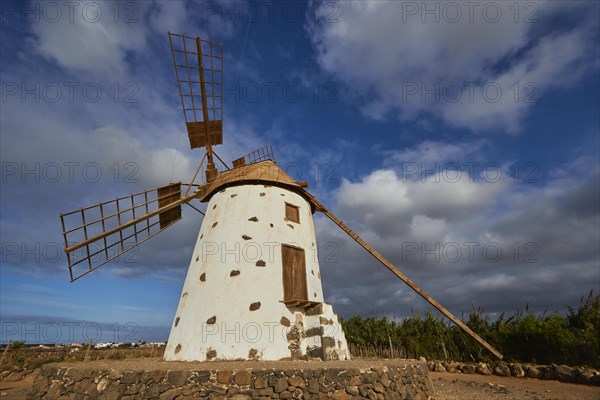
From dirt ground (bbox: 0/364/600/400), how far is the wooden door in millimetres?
3817

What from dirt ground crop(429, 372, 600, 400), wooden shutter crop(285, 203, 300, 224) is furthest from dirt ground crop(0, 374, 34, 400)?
dirt ground crop(429, 372, 600, 400)

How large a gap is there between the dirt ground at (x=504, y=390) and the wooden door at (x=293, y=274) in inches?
150

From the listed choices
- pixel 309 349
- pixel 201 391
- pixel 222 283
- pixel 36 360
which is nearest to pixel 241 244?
pixel 222 283

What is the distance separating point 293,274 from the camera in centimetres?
882

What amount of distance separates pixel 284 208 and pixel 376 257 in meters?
3.58

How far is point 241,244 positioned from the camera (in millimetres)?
8680

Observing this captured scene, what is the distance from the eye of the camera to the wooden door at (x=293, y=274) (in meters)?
8.51

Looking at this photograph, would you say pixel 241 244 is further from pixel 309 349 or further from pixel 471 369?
pixel 471 369

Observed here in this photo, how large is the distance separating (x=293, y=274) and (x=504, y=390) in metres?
6.32

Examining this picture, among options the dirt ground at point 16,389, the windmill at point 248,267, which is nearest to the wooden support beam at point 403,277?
the windmill at point 248,267

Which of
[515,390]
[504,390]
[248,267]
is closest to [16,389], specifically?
[248,267]

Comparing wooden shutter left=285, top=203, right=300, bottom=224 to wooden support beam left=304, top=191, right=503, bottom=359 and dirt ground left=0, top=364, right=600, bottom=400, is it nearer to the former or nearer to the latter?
wooden support beam left=304, top=191, right=503, bottom=359

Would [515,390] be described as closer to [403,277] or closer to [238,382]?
[403,277]

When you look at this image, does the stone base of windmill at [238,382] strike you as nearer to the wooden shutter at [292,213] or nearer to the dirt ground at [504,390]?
the dirt ground at [504,390]
